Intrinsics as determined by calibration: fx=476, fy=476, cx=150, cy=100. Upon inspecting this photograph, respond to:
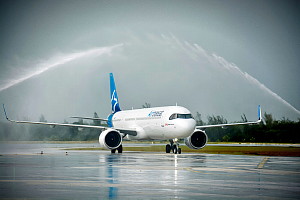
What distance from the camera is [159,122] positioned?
40.9 metres

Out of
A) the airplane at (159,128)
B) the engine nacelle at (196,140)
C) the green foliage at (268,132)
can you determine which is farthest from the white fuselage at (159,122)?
the green foliage at (268,132)

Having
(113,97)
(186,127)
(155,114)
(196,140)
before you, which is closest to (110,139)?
(155,114)

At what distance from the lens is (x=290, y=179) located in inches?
631

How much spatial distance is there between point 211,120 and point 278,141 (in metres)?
20.3

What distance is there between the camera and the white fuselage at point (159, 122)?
38438mm

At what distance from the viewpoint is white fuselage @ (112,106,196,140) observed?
1513 inches

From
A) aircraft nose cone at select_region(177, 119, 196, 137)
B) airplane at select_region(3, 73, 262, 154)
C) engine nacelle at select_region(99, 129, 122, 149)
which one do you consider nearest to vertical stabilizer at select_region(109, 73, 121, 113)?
airplane at select_region(3, 73, 262, 154)

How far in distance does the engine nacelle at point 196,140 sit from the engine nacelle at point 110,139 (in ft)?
19.5

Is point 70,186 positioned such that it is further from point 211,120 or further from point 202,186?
point 211,120

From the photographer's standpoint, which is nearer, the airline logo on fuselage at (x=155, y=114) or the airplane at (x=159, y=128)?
the airplane at (x=159, y=128)

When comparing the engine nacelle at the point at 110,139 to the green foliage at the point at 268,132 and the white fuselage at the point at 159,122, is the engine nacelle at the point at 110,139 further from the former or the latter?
the green foliage at the point at 268,132

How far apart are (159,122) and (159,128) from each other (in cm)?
52

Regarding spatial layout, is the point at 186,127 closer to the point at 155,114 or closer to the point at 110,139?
the point at 155,114

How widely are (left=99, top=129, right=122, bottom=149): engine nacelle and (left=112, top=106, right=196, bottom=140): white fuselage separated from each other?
120 inches
